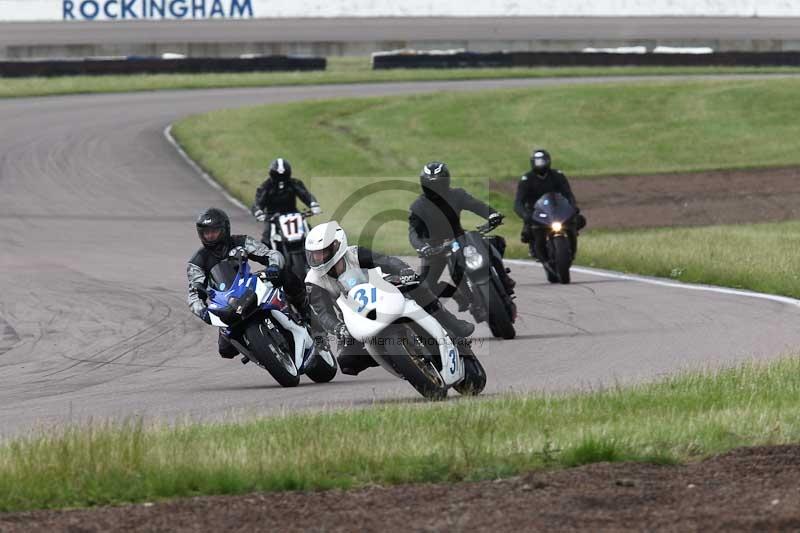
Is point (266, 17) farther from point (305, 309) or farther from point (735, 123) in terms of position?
point (305, 309)

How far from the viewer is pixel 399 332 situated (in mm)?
A: 9914

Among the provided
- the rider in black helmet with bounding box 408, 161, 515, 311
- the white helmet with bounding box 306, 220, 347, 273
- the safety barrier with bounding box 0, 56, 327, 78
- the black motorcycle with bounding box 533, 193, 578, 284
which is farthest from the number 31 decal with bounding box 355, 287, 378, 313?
the safety barrier with bounding box 0, 56, 327, 78

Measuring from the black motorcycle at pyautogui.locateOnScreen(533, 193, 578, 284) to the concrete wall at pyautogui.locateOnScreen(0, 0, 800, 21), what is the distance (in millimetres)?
34549

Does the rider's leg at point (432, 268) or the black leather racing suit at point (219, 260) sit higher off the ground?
the black leather racing suit at point (219, 260)

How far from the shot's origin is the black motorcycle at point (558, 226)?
59.3ft

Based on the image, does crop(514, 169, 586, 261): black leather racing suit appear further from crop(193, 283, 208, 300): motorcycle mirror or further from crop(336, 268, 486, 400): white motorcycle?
crop(336, 268, 486, 400): white motorcycle

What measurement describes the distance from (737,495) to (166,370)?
685 centimetres

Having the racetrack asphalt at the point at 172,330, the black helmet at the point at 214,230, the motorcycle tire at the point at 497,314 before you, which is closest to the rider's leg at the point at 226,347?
the racetrack asphalt at the point at 172,330

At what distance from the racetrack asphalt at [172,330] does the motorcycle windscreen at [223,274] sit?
2.61 ft

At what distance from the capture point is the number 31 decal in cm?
990

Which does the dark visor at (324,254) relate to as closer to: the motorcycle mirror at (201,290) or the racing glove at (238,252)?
the racing glove at (238,252)

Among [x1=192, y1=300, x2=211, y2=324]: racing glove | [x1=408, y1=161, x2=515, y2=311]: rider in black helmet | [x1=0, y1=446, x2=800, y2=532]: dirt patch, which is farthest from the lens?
[x1=408, y1=161, x2=515, y2=311]: rider in black helmet

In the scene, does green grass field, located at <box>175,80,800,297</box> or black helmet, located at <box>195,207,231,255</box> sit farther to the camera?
green grass field, located at <box>175,80,800,297</box>

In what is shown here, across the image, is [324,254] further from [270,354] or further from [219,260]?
[219,260]
